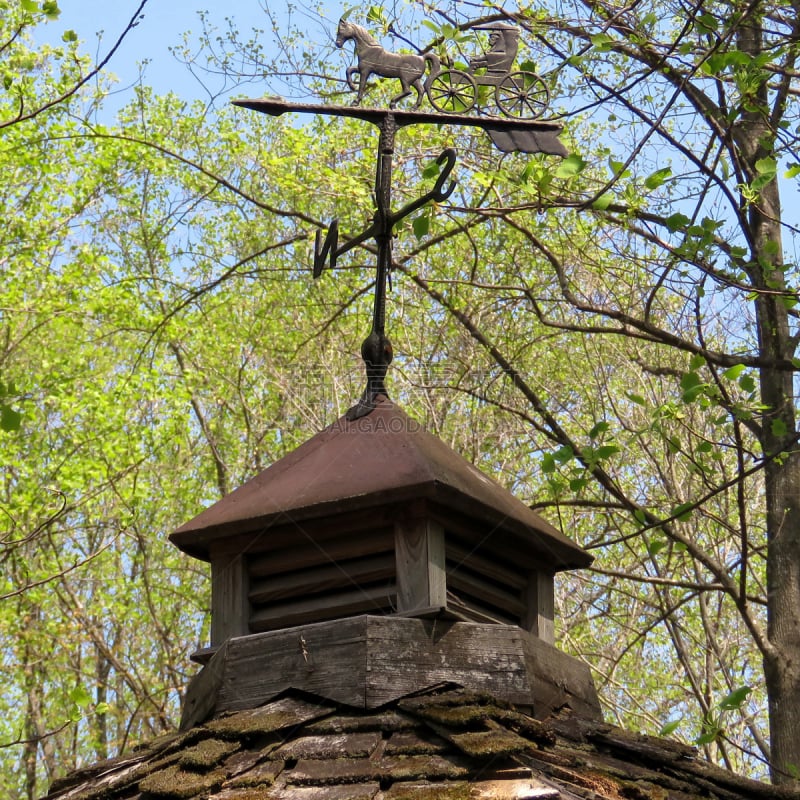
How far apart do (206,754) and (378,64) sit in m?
2.69

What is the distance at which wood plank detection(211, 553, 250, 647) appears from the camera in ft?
13.8

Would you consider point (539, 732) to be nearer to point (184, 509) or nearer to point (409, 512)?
point (409, 512)

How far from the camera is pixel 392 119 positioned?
4.55m

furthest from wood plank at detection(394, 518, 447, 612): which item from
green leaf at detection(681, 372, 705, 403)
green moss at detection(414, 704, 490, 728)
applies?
green leaf at detection(681, 372, 705, 403)

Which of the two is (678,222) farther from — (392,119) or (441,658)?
(441,658)

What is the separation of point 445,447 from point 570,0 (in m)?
5.30

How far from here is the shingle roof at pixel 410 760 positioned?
121 inches

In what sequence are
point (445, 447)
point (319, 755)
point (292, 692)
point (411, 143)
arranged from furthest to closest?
point (411, 143) → point (445, 447) → point (292, 692) → point (319, 755)

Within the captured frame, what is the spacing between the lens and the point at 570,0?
855cm

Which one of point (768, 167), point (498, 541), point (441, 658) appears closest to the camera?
point (441, 658)

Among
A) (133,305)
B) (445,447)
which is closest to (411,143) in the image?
(133,305)

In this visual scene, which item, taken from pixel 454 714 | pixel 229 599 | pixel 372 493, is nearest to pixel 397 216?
pixel 372 493

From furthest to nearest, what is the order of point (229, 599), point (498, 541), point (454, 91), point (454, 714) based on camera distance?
point (454, 91), point (498, 541), point (229, 599), point (454, 714)

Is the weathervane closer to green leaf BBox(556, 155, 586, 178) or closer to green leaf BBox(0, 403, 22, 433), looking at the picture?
green leaf BBox(556, 155, 586, 178)
